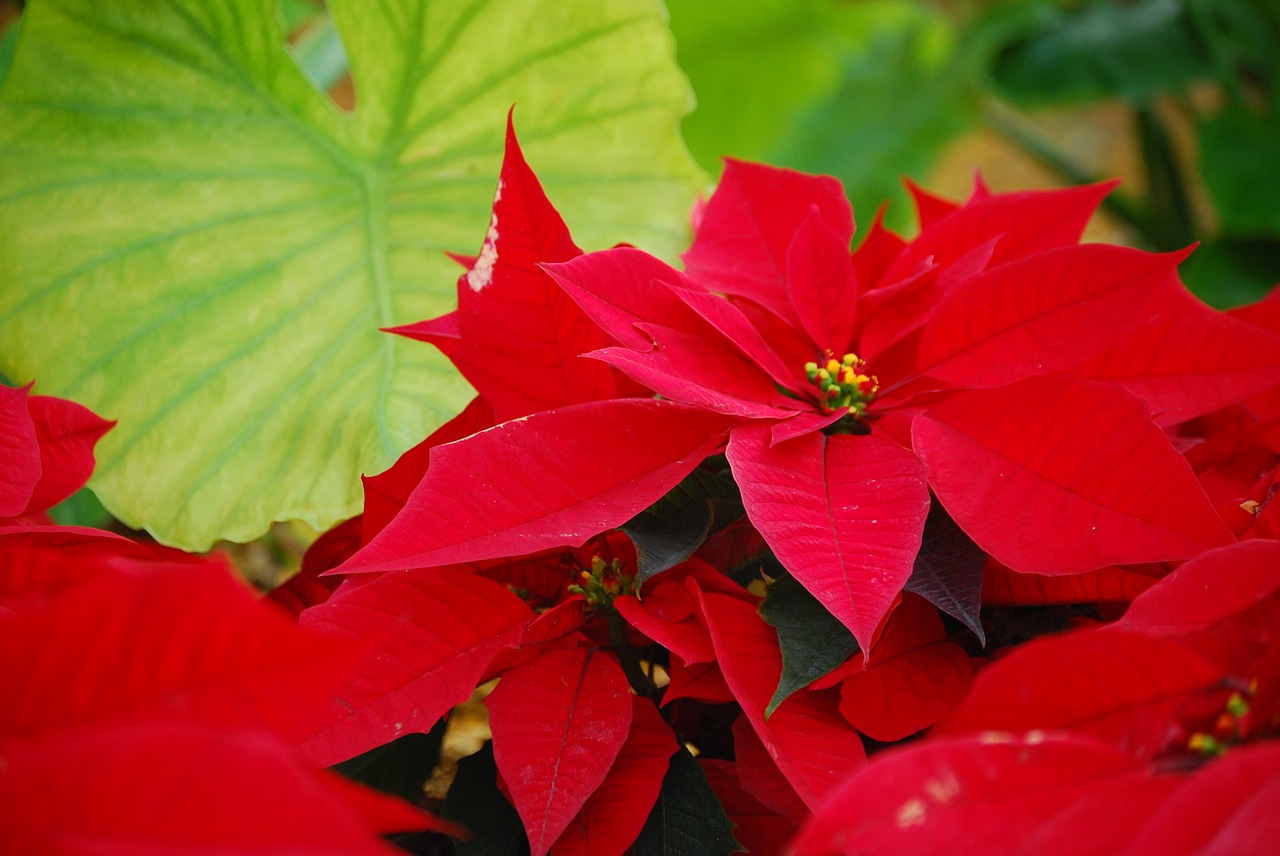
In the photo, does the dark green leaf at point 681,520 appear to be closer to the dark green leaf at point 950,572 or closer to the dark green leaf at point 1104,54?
the dark green leaf at point 950,572

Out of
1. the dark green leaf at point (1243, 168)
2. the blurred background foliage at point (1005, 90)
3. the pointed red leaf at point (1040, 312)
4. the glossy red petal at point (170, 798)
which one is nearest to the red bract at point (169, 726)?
the glossy red petal at point (170, 798)

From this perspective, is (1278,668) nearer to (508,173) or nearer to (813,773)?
(813,773)

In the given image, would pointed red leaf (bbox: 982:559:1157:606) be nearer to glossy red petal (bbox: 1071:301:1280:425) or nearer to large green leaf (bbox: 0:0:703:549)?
glossy red petal (bbox: 1071:301:1280:425)

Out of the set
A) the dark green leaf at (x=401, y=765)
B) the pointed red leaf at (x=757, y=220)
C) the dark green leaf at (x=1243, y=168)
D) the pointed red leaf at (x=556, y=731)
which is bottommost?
the dark green leaf at (x=1243, y=168)

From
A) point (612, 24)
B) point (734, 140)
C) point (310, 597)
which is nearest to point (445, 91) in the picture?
point (612, 24)

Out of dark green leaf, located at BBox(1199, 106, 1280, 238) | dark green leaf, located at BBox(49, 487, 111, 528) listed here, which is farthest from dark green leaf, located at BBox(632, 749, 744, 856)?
dark green leaf, located at BBox(1199, 106, 1280, 238)

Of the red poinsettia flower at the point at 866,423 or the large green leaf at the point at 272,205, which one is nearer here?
the red poinsettia flower at the point at 866,423

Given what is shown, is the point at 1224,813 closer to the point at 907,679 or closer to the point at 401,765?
the point at 907,679
